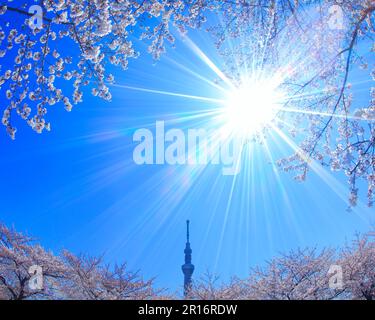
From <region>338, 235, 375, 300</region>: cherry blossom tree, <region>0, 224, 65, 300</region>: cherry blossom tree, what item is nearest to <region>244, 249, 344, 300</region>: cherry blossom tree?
<region>338, 235, 375, 300</region>: cherry blossom tree

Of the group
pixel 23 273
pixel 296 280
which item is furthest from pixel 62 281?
pixel 296 280

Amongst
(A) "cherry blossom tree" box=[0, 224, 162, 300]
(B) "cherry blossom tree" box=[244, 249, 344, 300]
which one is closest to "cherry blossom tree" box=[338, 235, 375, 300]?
(B) "cherry blossom tree" box=[244, 249, 344, 300]


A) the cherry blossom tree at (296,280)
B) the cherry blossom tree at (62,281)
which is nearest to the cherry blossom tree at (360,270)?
the cherry blossom tree at (296,280)

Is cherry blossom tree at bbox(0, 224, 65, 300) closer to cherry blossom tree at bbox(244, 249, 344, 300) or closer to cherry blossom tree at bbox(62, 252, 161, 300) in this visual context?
cherry blossom tree at bbox(62, 252, 161, 300)

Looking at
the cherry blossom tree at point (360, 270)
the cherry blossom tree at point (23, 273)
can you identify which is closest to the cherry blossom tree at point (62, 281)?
the cherry blossom tree at point (23, 273)

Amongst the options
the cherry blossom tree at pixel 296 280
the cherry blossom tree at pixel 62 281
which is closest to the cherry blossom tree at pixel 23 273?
the cherry blossom tree at pixel 62 281

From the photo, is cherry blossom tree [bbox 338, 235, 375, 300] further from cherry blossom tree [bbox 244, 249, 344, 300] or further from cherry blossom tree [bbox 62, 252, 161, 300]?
cherry blossom tree [bbox 62, 252, 161, 300]

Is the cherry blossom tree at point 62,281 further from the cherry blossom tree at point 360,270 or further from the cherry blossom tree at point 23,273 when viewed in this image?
the cherry blossom tree at point 360,270

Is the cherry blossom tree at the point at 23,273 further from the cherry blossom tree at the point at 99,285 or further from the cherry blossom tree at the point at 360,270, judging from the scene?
the cherry blossom tree at the point at 360,270

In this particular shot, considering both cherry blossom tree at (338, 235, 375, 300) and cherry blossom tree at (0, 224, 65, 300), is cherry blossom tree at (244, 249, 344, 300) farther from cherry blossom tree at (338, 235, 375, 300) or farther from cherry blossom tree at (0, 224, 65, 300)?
cherry blossom tree at (0, 224, 65, 300)

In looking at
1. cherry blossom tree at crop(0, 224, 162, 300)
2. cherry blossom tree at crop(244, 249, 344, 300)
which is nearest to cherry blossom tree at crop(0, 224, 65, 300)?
cherry blossom tree at crop(0, 224, 162, 300)

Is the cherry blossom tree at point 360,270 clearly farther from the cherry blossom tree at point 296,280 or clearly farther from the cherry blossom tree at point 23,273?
the cherry blossom tree at point 23,273
